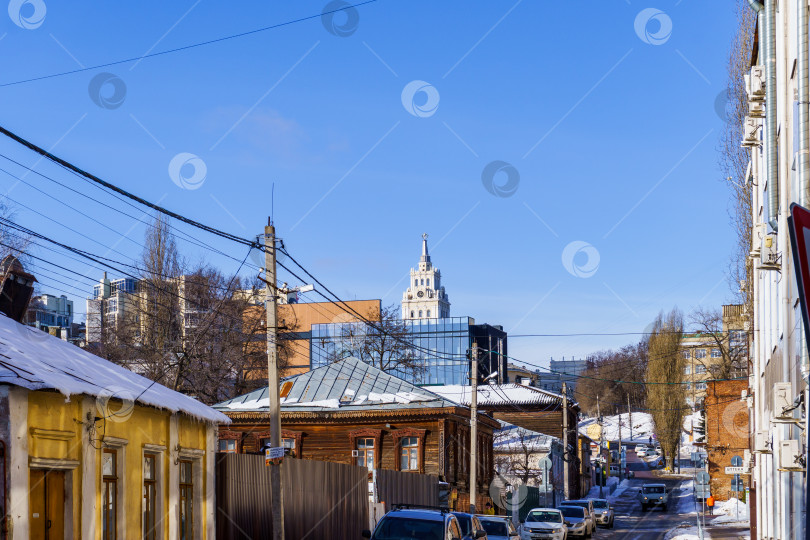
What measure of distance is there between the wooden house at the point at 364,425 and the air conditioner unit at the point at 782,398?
28.2 m

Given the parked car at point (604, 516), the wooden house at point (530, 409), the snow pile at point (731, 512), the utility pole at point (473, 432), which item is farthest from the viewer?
the wooden house at point (530, 409)

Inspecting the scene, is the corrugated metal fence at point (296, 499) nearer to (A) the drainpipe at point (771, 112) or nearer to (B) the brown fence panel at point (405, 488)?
(B) the brown fence panel at point (405, 488)

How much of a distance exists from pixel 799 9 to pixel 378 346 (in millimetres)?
55652

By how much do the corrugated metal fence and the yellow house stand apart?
837 millimetres

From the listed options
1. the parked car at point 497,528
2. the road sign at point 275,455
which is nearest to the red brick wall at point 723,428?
the parked car at point 497,528

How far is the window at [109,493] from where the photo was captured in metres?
15.7

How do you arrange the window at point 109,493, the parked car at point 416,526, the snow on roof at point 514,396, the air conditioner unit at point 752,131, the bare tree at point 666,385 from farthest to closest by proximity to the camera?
the bare tree at point 666,385, the snow on roof at point 514,396, the air conditioner unit at point 752,131, the parked car at point 416,526, the window at point 109,493

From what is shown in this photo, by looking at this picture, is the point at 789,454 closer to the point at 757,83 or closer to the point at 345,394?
the point at 757,83

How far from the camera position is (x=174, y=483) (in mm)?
18328

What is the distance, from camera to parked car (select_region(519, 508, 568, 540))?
35625mm

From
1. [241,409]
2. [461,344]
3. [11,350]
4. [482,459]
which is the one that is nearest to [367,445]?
[241,409]

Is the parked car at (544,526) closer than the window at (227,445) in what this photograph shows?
Yes

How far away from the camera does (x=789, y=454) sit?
46.9ft

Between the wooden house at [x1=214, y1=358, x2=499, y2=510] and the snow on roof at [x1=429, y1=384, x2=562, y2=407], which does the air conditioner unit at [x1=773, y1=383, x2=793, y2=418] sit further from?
the snow on roof at [x1=429, y1=384, x2=562, y2=407]
